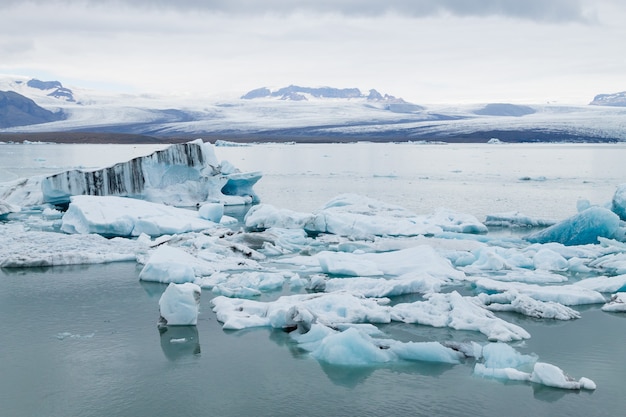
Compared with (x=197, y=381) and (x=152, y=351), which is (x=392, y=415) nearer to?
(x=197, y=381)

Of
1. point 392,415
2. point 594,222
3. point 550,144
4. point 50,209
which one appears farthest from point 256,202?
point 550,144

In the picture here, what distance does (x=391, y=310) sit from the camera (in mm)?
6633

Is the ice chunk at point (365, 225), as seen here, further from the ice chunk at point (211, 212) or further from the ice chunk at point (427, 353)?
the ice chunk at point (427, 353)

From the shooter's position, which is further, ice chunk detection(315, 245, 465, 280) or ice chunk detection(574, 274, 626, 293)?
ice chunk detection(315, 245, 465, 280)

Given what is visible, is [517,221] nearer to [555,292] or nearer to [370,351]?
[555,292]

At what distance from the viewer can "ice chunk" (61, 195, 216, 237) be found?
37.7ft

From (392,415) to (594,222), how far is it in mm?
7685

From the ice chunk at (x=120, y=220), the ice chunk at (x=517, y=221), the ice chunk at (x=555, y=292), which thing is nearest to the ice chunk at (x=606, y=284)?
the ice chunk at (x=555, y=292)

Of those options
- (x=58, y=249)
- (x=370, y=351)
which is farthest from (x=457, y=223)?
(x=370, y=351)

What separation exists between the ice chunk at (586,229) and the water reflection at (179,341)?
6.92 meters

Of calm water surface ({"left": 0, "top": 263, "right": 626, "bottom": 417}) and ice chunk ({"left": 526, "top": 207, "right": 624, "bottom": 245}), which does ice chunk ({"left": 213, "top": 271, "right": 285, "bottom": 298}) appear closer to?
calm water surface ({"left": 0, "top": 263, "right": 626, "bottom": 417})

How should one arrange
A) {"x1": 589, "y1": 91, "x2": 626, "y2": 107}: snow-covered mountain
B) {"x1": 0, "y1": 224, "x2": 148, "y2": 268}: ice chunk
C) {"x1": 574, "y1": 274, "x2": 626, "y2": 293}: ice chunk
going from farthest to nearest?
{"x1": 589, "y1": 91, "x2": 626, "y2": 107}: snow-covered mountain
{"x1": 0, "y1": 224, "x2": 148, "y2": 268}: ice chunk
{"x1": 574, "y1": 274, "x2": 626, "y2": 293}: ice chunk

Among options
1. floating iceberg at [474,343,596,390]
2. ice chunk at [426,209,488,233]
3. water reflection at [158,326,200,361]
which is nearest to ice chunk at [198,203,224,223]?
ice chunk at [426,209,488,233]

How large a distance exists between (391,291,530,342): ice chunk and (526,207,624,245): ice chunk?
462cm
